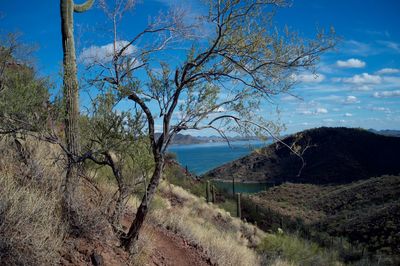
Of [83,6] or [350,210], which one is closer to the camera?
[83,6]

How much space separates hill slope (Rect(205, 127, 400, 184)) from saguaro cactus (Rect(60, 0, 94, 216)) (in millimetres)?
77889

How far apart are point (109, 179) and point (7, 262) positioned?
647 cm

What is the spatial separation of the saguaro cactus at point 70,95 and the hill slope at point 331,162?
3066 inches

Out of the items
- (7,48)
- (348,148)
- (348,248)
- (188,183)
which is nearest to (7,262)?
(7,48)

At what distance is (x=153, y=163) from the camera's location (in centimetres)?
728

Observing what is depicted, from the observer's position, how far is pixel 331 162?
91.2 m

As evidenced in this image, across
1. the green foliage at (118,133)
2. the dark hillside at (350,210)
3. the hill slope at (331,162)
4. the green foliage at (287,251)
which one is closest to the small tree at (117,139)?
the green foliage at (118,133)

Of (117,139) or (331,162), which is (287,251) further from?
(331,162)

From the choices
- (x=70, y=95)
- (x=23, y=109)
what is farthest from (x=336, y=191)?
(x=23, y=109)

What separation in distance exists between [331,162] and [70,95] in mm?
89350

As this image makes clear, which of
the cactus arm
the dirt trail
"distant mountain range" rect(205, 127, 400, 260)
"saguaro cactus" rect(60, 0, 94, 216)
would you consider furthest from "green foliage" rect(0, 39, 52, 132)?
"distant mountain range" rect(205, 127, 400, 260)

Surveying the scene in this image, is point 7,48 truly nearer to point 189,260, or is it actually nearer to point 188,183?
point 189,260

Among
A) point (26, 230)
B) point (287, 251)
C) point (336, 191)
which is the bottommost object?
point (336, 191)

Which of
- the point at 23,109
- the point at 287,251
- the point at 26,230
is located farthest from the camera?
the point at 287,251
